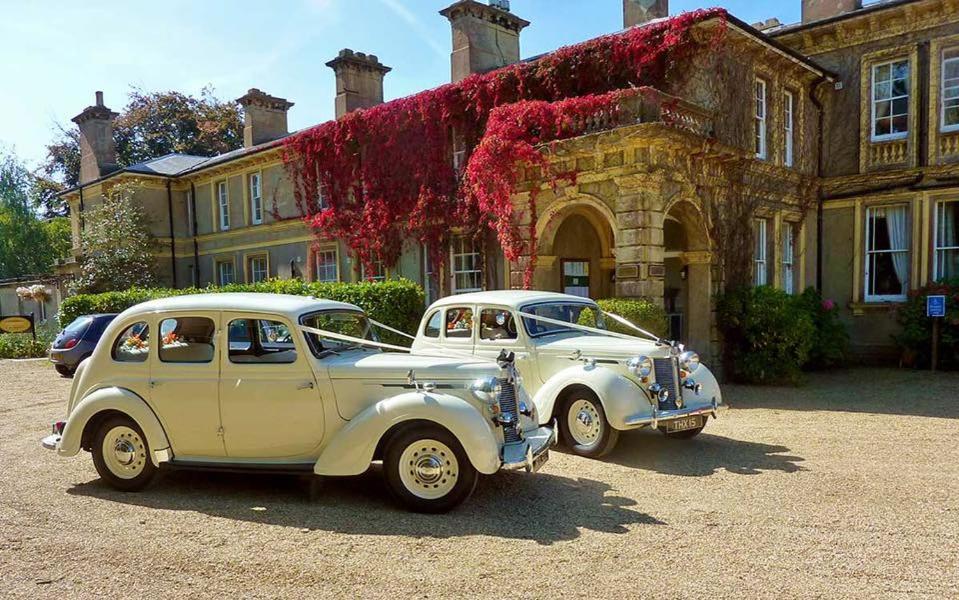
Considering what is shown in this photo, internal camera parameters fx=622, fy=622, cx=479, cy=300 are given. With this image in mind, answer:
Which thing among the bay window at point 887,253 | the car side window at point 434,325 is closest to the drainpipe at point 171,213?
the car side window at point 434,325

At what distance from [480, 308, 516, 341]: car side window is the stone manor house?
4065mm

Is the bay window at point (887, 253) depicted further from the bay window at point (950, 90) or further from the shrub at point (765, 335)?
the shrub at point (765, 335)

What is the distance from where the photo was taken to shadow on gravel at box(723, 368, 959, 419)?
9.20 m

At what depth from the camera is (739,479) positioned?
581 centimetres

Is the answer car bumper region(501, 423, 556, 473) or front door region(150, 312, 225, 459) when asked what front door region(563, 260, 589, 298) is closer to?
car bumper region(501, 423, 556, 473)

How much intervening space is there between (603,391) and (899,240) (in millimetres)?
12266

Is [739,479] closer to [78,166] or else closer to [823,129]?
A: [823,129]

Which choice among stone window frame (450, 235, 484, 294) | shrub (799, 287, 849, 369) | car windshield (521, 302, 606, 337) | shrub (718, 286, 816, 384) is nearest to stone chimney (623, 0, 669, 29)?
stone window frame (450, 235, 484, 294)

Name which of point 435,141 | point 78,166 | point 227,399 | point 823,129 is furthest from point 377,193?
point 78,166

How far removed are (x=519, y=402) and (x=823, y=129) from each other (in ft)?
45.6

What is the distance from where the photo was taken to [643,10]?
Result: 14.9 metres

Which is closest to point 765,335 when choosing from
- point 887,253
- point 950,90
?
point 887,253

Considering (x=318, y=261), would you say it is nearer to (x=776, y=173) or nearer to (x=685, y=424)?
(x=776, y=173)

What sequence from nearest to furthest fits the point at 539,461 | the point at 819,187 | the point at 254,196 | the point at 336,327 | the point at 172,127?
the point at 539,461 → the point at 336,327 → the point at 819,187 → the point at 254,196 → the point at 172,127
